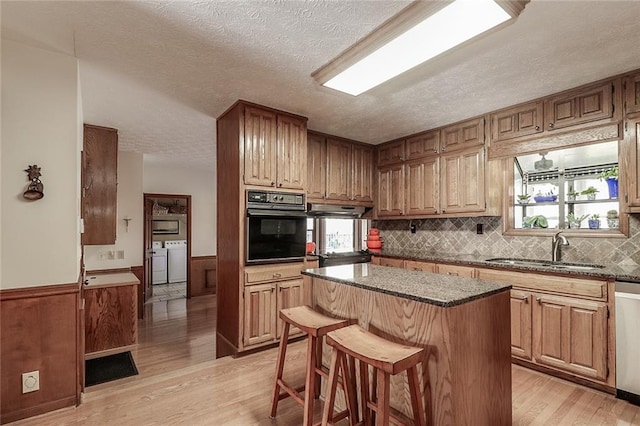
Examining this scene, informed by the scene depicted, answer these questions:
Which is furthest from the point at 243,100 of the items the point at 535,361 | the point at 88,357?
the point at 535,361

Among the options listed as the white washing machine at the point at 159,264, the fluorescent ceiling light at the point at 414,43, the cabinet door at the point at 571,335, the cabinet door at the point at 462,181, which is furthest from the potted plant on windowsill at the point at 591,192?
the white washing machine at the point at 159,264

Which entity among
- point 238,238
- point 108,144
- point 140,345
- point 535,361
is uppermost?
point 108,144

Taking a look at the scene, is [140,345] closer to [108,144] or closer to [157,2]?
[108,144]

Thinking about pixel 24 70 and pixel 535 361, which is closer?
pixel 24 70

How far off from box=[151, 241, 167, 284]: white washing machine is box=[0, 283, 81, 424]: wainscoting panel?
6007 mm

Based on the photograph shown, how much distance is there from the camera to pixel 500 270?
289 cm

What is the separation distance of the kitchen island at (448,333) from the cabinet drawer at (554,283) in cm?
114

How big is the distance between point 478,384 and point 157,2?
2.64 m

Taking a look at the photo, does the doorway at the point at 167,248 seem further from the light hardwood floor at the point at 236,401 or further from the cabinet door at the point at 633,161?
the cabinet door at the point at 633,161

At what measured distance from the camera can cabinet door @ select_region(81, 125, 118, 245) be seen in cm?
370

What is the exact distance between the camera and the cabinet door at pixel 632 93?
7.98 feet

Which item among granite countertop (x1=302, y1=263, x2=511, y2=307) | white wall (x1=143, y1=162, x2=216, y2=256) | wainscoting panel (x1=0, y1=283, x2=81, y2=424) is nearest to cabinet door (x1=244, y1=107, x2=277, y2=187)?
granite countertop (x1=302, y1=263, x2=511, y2=307)

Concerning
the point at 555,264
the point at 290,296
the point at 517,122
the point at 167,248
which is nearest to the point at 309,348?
the point at 290,296

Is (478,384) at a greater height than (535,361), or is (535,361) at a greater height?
(478,384)
